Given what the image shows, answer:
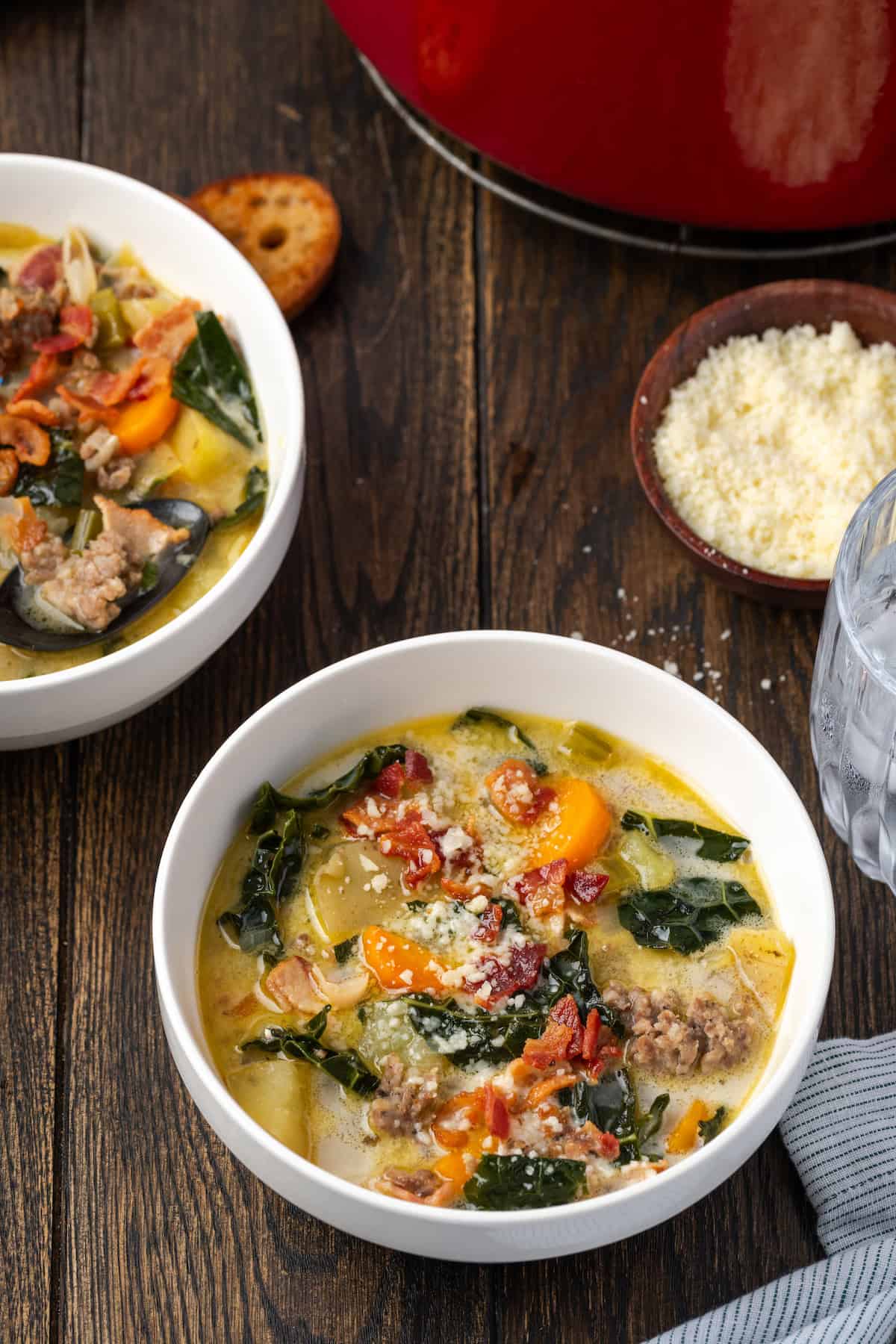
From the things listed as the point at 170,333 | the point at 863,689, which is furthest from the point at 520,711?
the point at 170,333

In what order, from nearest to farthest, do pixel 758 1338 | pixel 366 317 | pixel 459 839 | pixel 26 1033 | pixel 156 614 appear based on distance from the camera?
pixel 758 1338 → pixel 459 839 → pixel 26 1033 → pixel 156 614 → pixel 366 317

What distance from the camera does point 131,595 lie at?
256 cm

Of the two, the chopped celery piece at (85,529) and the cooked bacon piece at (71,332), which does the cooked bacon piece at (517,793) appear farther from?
the cooked bacon piece at (71,332)

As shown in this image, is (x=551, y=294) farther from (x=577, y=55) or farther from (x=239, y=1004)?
(x=239, y=1004)

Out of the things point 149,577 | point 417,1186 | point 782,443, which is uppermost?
point 782,443

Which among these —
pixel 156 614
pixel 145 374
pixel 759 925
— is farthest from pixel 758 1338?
pixel 145 374

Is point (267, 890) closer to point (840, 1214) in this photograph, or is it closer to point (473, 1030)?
point (473, 1030)

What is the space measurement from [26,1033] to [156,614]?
26.7 inches

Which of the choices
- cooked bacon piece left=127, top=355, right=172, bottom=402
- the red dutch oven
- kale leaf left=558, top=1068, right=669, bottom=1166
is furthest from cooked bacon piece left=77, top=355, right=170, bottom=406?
kale leaf left=558, top=1068, right=669, bottom=1166

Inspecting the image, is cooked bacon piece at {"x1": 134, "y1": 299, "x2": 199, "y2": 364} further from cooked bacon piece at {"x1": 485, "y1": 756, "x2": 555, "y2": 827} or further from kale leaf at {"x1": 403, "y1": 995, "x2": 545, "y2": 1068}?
kale leaf at {"x1": 403, "y1": 995, "x2": 545, "y2": 1068}

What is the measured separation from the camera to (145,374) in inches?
109

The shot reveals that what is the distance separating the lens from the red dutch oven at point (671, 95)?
8.25ft

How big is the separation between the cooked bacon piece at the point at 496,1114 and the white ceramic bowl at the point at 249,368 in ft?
2.66

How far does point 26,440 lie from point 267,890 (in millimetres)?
945
